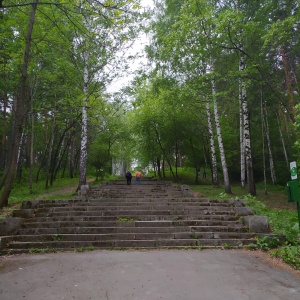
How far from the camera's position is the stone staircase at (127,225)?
7000 millimetres

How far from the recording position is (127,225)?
26.7ft

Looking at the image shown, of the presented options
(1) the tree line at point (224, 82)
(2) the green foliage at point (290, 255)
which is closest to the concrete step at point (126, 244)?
(2) the green foliage at point (290, 255)

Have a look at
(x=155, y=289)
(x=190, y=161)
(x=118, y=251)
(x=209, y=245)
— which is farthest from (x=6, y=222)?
(x=190, y=161)

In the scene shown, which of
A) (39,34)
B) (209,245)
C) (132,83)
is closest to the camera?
(209,245)

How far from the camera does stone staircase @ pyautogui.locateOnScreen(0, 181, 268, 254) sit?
700cm

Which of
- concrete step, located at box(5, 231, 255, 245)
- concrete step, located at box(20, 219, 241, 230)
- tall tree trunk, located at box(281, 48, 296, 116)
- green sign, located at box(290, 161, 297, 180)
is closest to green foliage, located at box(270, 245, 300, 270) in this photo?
concrete step, located at box(5, 231, 255, 245)

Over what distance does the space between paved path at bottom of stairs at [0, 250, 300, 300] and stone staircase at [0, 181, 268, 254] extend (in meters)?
0.68

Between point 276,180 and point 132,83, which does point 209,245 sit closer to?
point 132,83

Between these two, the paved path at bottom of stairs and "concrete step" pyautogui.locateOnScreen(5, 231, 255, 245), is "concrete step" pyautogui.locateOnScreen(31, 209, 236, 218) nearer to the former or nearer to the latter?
"concrete step" pyautogui.locateOnScreen(5, 231, 255, 245)

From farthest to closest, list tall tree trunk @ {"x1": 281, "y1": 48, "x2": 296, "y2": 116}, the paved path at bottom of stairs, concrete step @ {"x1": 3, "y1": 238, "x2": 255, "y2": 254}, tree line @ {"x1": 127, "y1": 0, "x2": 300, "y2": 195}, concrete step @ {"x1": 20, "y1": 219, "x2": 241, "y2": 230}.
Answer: tall tree trunk @ {"x1": 281, "y1": 48, "x2": 296, "y2": 116}, tree line @ {"x1": 127, "y1": 0, "x2": 300, "y2": 195}, concrete step @ {"x1": 20, "y1": 219, "x2": 241, "y2": 230}, concrete step @ {"x1": 3, "y1": 238, "x2": 255, "y2": 254}, the paved path at bottom of stairs

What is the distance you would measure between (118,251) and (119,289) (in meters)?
2.51

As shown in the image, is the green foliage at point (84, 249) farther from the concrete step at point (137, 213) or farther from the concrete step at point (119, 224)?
the concrete step at point (137, 213)

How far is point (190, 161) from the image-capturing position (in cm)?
2309

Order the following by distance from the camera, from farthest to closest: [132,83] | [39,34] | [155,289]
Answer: [132,83] < [39,34] < [155,289]
